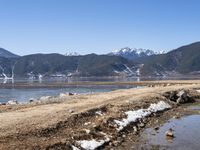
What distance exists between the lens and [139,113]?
43.5 m

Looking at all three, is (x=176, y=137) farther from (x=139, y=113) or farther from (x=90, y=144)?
(x=139, y=113)

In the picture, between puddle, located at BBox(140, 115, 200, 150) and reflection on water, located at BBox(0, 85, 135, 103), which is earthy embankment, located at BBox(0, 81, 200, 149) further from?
reflection on water, located at BBox(0, 85, 135, 103)

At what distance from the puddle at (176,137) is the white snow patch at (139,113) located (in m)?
2.02

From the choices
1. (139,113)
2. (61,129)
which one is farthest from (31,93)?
(61,129)

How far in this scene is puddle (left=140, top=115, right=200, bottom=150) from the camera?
94.8 ft

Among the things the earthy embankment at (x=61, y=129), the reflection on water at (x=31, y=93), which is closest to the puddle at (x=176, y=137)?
the earthy embankment at (x=61, y=129)

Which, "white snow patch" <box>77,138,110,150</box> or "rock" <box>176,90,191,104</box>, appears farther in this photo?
"rock" <box>176,90,191,104</box>

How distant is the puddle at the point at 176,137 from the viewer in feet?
94.8

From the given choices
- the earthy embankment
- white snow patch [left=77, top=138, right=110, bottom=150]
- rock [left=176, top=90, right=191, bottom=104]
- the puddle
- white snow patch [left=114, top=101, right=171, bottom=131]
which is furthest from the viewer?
rock [left=176, top=90, right=191, bottom=104]

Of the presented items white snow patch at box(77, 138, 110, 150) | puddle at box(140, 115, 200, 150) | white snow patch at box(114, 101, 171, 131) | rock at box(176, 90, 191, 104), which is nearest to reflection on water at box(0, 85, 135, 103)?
rock at box(176, 90, 191, 104)

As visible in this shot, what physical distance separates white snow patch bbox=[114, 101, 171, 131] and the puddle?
2.02 metres

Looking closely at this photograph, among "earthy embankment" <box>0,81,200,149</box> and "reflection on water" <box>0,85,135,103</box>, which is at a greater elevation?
"earthy embankment" <box>0,81,200,149</box>

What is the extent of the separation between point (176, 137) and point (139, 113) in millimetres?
11206

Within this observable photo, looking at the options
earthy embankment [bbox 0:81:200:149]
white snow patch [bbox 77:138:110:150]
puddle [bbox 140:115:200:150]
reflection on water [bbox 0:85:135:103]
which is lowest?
reflection on water [bbox 0:85:135:103]
